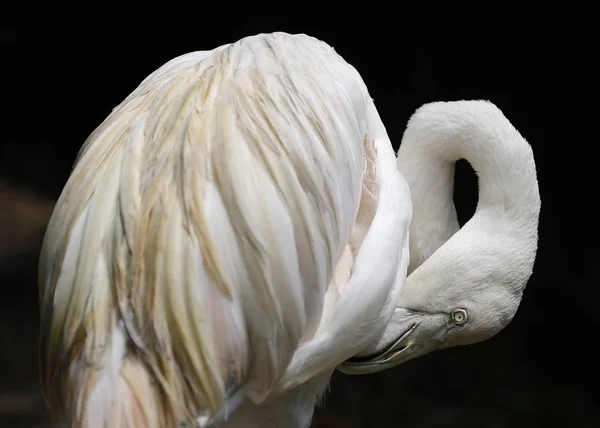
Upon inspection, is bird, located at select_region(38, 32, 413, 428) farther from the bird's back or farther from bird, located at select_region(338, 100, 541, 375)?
bird, located at select_region(338, 100, 541, 375)

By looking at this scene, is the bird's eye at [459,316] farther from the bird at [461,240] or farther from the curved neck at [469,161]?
the curved neck at [469,161]

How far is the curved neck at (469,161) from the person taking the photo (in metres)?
1.70

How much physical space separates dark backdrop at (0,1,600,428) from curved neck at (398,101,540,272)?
0.83 meters

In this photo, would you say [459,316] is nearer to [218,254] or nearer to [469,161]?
[469,161]

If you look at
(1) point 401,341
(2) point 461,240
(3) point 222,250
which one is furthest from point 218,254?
(2) point 461,240

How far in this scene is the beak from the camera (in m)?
1.55

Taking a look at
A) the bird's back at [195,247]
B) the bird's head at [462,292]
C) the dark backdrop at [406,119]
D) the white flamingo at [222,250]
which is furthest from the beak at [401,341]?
the dark backdrop at [406,119]

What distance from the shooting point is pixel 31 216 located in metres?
2.60

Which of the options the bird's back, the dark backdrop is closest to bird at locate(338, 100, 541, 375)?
the bird's back

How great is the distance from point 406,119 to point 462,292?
1170mm

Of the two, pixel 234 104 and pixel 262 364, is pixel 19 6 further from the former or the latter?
pixel 262 364

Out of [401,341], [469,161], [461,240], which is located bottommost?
[401,341]

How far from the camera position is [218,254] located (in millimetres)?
1126

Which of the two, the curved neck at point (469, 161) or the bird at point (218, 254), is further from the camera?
the curved neck at point (469, 161)
